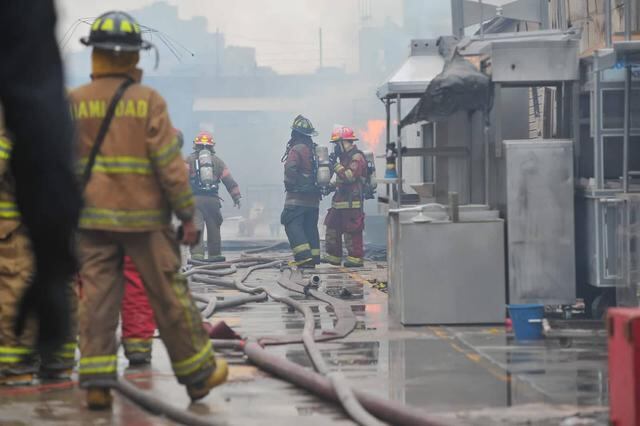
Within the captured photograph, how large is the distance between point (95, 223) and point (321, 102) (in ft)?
153

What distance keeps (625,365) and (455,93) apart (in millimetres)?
5717

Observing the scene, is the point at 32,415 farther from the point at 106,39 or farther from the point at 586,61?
the point at 586,61

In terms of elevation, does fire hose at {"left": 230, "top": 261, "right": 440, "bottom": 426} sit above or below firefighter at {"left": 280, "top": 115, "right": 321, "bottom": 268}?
below

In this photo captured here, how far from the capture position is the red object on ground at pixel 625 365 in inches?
165

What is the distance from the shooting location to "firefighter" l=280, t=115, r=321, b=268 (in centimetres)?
1811

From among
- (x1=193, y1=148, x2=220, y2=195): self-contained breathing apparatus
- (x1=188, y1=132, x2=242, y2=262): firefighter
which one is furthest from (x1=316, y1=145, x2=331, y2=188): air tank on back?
(x1=193, y1=148, x2=220, y2=195): self-contained breathing apparatus

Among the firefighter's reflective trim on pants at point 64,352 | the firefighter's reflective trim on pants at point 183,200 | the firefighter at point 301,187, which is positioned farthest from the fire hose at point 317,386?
the firefighter at point 301,187

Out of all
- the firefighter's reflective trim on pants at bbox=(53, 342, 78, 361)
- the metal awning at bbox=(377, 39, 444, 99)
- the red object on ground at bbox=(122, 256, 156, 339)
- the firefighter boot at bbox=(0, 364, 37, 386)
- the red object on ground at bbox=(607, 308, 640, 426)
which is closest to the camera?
the firefighter's reflective trim on pants at bbox=(53, 342, 78, 361)

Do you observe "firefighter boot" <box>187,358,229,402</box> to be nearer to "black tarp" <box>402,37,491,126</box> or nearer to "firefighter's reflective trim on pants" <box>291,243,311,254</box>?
"black tarp" <box>402,37,491,126</box>

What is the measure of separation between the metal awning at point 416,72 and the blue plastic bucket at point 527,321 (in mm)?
2644

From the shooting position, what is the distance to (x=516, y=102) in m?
10.3

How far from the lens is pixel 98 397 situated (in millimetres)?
5852

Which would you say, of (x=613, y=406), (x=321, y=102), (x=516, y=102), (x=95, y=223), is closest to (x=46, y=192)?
(x=613, y=406)

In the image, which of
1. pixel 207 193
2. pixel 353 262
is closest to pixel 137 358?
pixel 353 262
